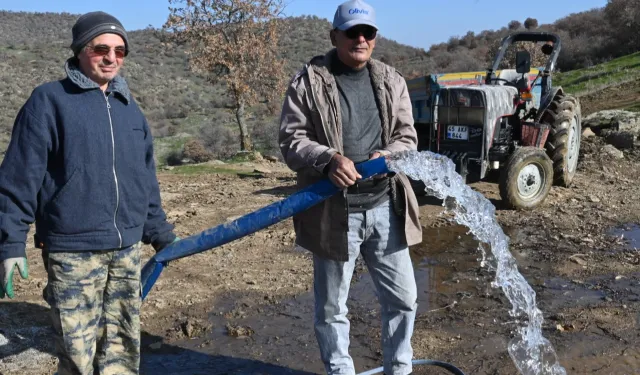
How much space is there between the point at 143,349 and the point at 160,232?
3.81ft

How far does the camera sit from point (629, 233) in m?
6.21

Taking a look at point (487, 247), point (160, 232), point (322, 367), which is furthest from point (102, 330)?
point (487, 247)

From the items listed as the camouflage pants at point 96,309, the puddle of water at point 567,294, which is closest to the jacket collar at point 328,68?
the camouflage pants at point 96,309

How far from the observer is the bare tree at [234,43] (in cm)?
1441

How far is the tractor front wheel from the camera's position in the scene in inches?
275

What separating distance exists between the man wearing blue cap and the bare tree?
1163cm

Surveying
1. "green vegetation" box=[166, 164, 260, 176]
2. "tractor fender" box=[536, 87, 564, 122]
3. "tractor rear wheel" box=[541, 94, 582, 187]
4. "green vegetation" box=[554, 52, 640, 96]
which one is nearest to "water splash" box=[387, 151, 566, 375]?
"tractor rear wheel" box=[541, 94, 582, 187]

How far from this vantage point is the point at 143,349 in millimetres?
3879

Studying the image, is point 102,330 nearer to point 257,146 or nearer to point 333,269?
point 333,269

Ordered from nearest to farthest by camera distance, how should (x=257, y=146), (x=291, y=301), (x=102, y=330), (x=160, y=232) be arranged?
(x=102, y=330)
(x=160, y=232)
(x=291, y=301)
(x=257, y=146)

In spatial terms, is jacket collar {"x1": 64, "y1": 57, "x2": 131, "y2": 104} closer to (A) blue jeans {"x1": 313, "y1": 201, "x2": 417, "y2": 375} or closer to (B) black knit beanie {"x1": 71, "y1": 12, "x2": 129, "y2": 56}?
(B) black knit beanie {"x1": 71, "y1": 12, "x2": 129, "y2": 56}

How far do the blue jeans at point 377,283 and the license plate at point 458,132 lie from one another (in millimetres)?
4553

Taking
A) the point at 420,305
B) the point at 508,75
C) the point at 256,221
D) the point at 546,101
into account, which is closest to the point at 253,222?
the point at 256,221

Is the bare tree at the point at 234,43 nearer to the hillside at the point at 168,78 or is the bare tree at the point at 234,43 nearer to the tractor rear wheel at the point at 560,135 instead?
the hillside at the point at 168,78
